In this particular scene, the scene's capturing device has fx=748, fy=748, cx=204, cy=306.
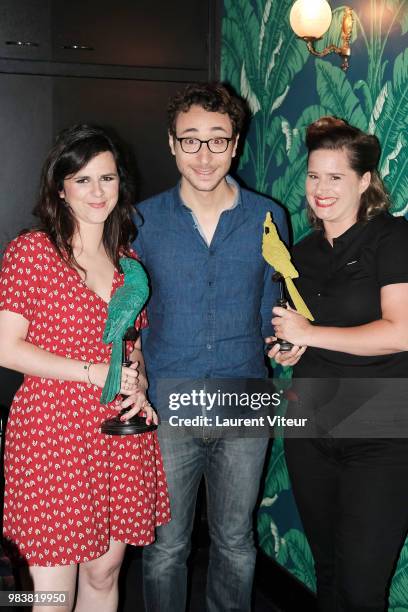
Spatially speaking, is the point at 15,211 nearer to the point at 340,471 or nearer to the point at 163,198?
the point at 163,198

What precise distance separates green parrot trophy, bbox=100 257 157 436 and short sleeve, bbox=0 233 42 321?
194mm

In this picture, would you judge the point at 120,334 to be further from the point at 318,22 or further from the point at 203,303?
the point at 318,22

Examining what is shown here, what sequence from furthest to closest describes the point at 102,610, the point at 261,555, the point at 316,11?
1. the point at 261,555
2. the point at 316,11
3. the point at 102,610

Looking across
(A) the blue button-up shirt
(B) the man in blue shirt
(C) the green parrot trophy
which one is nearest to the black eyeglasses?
(B) the man in blue shirt

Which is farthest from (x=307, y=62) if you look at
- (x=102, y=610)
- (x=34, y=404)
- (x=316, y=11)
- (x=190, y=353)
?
(x=102, y=610)

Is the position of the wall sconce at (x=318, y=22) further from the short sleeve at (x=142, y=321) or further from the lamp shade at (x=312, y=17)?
the short sleeve at (x=142, y=321)

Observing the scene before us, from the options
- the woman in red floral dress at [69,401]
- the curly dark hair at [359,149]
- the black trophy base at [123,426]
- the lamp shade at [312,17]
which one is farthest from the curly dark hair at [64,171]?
the lamp shade at [312,17]

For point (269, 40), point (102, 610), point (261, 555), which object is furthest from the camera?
point (261, 555)

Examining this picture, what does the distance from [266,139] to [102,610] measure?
183cm

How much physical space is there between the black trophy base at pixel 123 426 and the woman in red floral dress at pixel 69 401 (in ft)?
0.09

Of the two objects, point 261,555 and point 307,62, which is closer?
point 307,62

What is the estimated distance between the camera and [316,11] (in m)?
2.33

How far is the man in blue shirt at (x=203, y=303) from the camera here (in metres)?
2.12

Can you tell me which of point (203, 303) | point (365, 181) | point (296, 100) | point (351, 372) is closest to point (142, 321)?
point (203, 303)
